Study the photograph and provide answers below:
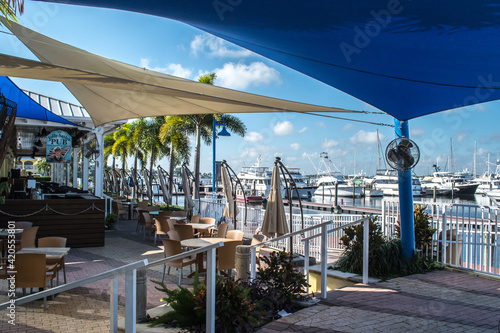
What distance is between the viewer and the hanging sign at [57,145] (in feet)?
47.4

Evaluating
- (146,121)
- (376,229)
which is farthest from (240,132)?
(376,229)

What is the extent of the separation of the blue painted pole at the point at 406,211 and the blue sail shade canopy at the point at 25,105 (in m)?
10.9

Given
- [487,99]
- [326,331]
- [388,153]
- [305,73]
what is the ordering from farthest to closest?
[388,153] → [305,73] → [487,99] → [326,331]

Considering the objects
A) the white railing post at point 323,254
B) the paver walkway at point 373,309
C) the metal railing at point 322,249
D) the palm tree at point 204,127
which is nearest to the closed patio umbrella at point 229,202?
the paver walkway at point 373,309

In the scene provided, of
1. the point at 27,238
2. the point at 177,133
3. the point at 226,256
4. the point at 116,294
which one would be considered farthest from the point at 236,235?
the point at 177,133

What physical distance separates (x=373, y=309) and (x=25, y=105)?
12.8 m

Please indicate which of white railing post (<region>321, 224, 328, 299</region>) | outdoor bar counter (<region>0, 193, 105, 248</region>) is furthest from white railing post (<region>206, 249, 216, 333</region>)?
outdoor bar counter (<region>0, 193, 105, 248</region>)

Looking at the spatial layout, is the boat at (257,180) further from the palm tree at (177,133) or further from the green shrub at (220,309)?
the green shrub at (220,309)

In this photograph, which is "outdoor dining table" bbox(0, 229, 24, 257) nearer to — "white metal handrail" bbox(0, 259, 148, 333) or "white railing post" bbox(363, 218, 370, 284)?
"white metal handrail" bbox(0, 259, 148, 333)

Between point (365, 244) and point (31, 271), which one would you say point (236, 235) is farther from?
point (31, 271)

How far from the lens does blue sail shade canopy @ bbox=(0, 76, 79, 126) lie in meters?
11.8

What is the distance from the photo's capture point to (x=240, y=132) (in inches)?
1097

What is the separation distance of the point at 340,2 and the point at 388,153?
4160 millimetres

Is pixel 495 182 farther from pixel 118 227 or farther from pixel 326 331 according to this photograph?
pixel 326 331
